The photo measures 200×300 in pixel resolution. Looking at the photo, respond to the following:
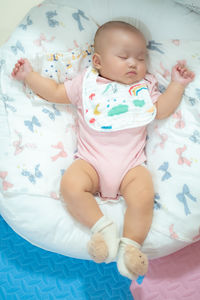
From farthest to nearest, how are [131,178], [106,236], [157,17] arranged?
[157,17] → [131,178] → [106,236]

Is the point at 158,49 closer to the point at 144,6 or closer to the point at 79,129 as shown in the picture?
the point at 144,6

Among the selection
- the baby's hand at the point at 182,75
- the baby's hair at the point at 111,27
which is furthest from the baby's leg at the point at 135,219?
the baby's hair at the point at 111,27

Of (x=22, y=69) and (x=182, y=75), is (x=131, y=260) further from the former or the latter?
(x=22, y=69)

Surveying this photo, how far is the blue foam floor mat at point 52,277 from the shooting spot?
3.71 feet

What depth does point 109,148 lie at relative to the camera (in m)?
1.14

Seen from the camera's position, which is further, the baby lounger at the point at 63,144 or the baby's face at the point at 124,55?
the baby's face at the point at 124,55

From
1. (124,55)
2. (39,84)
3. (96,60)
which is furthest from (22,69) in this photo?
(124,55)

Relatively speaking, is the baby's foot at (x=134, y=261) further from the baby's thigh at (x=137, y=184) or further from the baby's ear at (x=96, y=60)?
the baby's ear at (x=96, y=60)

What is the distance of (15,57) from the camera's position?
124 cm

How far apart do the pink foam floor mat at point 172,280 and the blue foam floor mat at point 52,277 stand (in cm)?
6

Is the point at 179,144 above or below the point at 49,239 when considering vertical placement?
above

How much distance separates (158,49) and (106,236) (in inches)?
27.8

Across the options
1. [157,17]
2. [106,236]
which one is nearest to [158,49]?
[157,17]

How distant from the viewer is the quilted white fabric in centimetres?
104
